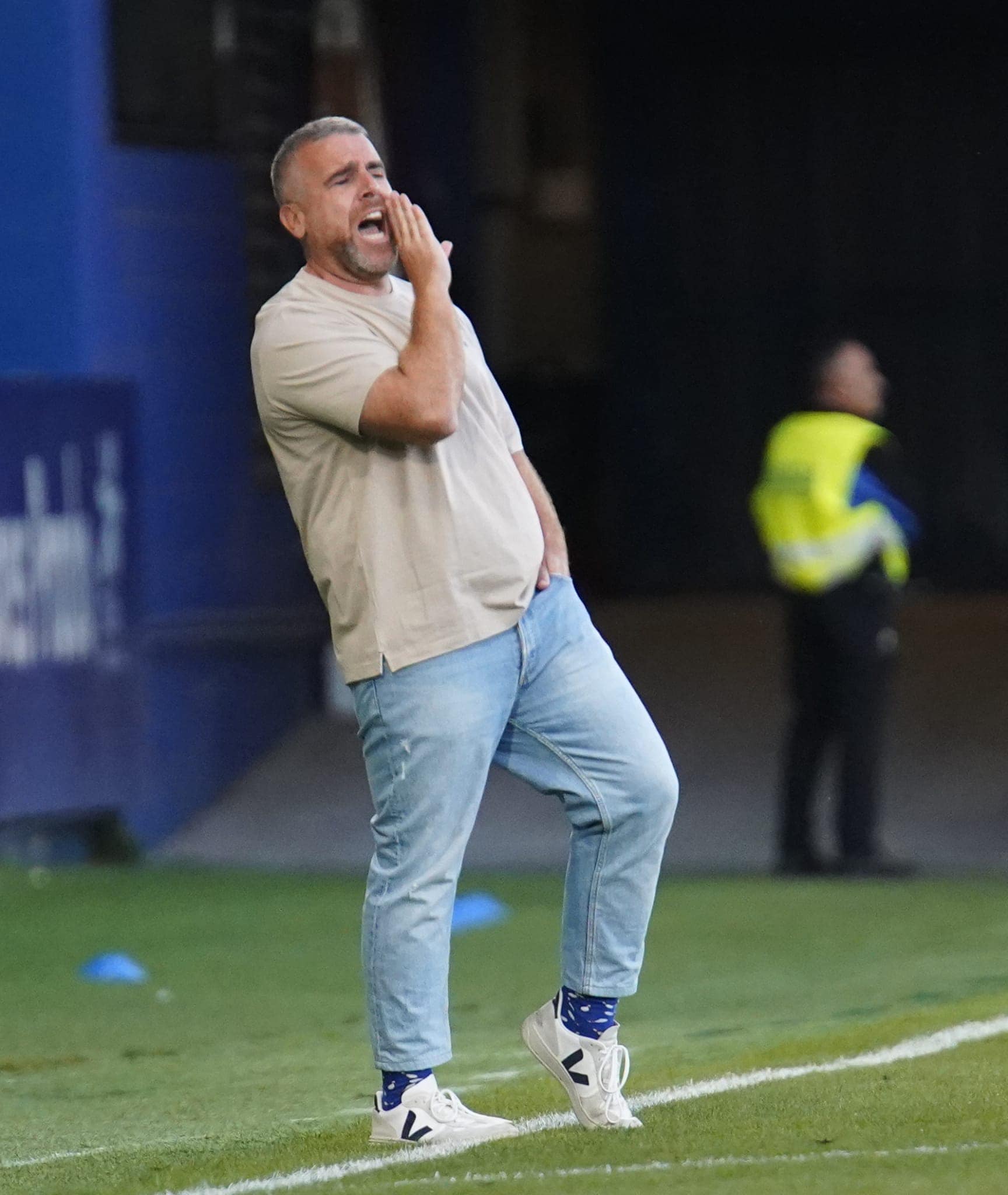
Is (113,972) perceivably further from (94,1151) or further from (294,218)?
(294,218)

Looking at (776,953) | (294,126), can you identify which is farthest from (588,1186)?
(294,126)

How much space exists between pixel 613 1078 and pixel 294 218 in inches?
71.7

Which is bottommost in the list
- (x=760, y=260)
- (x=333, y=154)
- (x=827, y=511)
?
(x=827, y=511)

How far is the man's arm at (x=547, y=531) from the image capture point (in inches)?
209

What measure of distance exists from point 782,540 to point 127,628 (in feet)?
10.4

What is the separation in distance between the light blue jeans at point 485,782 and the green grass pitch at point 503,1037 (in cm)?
34

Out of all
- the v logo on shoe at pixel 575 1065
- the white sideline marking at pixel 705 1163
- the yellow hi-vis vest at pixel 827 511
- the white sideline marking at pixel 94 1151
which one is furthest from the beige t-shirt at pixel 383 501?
the yellow hi-vis vest at pixel 827 511

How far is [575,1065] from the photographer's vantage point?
5.28m

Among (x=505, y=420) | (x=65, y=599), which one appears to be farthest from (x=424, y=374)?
(x=65, y=599)

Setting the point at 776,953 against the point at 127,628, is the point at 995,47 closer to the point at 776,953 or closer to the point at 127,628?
the point at 127,628

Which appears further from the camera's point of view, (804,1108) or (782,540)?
(782,540)

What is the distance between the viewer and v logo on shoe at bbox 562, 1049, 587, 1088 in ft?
17.3

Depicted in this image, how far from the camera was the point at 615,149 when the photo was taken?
19.2 m

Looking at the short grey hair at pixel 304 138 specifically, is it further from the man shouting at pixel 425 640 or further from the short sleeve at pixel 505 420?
the short sleeve at pixel 505 420
